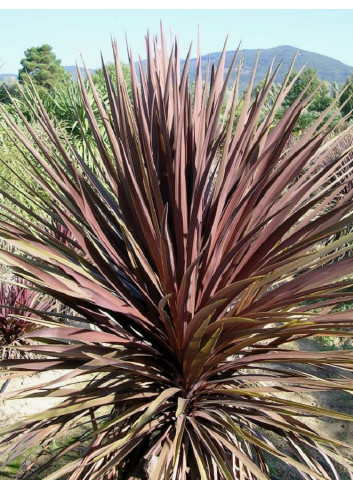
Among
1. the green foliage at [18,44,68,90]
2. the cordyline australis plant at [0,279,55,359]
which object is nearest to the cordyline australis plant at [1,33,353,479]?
the cordyline australis plant at [0,279,55,359]

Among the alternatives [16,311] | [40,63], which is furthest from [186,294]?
[40,63]

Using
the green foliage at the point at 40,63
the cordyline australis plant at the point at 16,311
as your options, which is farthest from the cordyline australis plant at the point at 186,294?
the green foliage at the point at 40,63

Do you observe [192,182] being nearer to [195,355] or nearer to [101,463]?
[195,355]

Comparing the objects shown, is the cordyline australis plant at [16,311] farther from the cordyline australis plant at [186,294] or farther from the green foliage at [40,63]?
the green foliage at [40,63]

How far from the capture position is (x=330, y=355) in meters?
1.88

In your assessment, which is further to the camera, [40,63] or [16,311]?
[40,63]

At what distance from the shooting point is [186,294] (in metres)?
1.87

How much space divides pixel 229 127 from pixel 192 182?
0.34 meters

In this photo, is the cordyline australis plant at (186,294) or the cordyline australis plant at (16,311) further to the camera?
the cordyline australis plant at (16,311)

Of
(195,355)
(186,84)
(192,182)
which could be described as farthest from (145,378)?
(186,84)

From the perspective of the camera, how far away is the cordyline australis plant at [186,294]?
1875mm

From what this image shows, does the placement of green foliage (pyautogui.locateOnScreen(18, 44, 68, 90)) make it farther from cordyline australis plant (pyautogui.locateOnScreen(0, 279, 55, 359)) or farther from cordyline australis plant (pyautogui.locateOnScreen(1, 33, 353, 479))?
cordyline australis plant (pyautogui.locateOnScreen(1, 33, 353, 479))

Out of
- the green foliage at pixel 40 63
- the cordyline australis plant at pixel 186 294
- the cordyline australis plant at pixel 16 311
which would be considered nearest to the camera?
the cordyline australis plant at pixel 186 294

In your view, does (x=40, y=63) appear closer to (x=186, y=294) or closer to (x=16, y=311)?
(x=16, y=311)
